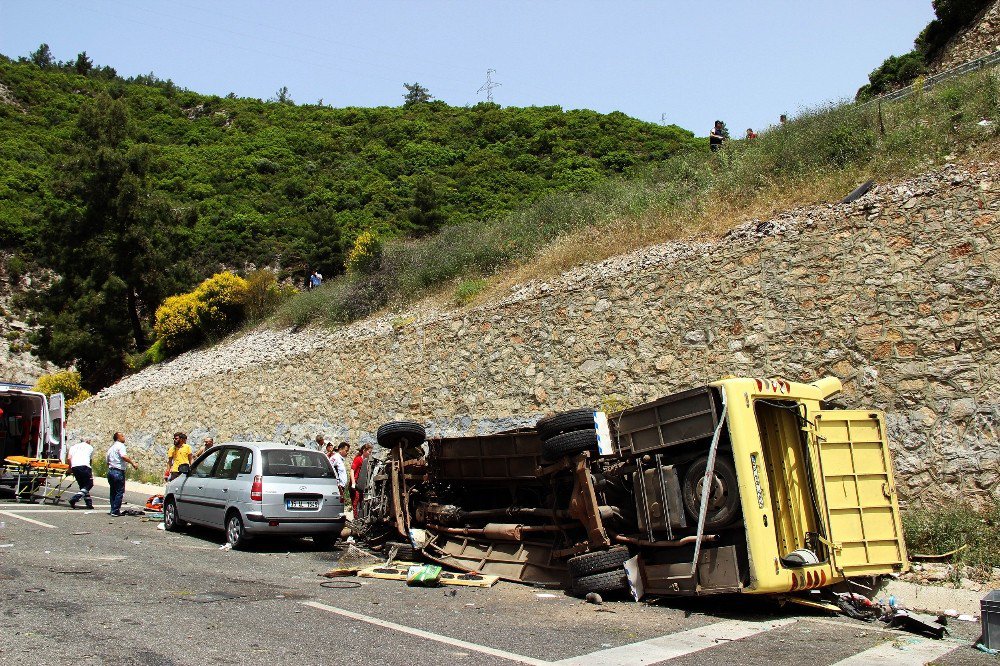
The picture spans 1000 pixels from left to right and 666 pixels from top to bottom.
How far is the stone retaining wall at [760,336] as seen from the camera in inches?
400

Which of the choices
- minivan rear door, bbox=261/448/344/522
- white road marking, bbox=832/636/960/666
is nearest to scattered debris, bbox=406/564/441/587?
minivan rear door, bbox=261/448/344/522

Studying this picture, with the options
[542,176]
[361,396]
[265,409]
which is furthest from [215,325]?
[542,176]

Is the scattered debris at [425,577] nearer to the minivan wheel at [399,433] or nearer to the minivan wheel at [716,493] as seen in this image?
the minivan wheel at [399,433]

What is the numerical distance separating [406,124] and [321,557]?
174 ft

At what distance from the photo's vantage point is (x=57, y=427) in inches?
701

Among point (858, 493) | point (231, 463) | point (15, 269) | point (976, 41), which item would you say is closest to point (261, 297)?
point (231, 463)

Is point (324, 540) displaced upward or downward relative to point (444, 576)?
upward

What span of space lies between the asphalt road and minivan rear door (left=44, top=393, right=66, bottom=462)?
28.9 feet

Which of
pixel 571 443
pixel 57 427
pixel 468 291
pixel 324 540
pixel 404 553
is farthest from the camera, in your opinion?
pixel 468 291

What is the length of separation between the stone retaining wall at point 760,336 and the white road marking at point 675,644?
4.47 meters

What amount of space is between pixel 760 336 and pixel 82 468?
14.0 metres

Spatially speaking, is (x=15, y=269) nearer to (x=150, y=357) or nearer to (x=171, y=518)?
(x=150, y=357)

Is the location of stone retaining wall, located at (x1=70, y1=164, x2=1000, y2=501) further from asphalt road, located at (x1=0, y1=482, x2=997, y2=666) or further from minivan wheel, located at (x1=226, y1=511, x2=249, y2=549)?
minivan wheel, located at (x1=226, y1=511, x2=249, y2=549)

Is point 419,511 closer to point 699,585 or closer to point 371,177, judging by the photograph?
point 699,585
